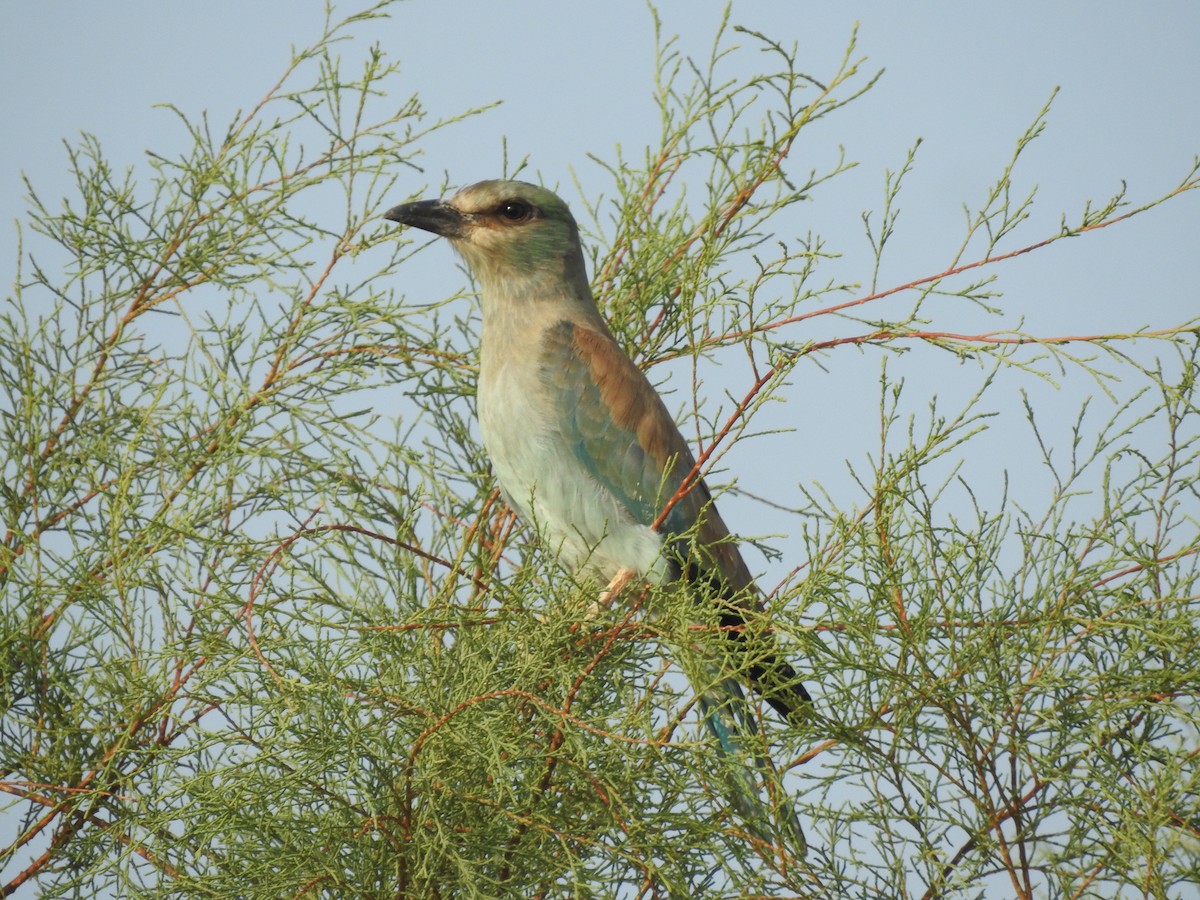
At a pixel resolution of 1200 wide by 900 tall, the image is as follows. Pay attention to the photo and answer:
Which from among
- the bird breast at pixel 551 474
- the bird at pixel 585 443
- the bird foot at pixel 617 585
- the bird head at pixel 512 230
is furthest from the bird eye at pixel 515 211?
the bird foot at pixel 617 585

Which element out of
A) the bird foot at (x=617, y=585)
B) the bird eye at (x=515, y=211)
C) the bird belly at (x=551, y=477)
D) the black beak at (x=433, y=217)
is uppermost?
the bird eye at (x=515, y=211)

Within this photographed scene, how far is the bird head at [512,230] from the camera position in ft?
15.3

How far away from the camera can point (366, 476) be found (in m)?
4.19

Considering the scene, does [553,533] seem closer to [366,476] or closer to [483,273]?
[366,476]

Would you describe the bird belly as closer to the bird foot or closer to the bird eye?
the bird foot

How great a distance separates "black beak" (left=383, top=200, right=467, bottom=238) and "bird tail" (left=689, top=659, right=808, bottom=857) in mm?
1842

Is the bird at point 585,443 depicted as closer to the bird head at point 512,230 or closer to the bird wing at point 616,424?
the bird wing at point 616,424

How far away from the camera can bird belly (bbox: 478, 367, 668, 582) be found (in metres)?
4.17

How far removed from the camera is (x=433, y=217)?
4.61 meters

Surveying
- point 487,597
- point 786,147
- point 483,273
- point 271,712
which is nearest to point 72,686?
point 271,712

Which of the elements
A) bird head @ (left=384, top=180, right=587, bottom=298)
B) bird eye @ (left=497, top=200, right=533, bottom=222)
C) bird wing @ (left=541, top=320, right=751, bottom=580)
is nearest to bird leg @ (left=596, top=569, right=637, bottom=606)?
bird wing @ (left=541, top=320, right=751, bottom=580)

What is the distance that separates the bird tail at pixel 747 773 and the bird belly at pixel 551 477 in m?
0.52

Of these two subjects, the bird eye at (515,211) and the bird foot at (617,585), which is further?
the bird eye at (515,211)

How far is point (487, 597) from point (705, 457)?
62 centimetres
